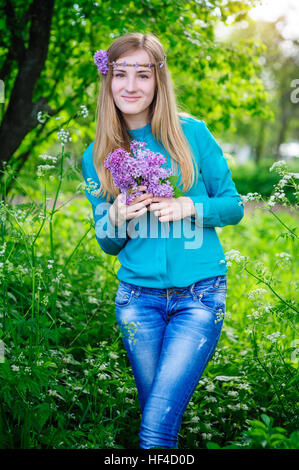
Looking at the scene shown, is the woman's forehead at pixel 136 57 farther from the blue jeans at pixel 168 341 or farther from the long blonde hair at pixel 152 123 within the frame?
the blue jeans at pixel 168 341

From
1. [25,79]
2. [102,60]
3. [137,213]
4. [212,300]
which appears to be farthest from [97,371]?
[25,79]

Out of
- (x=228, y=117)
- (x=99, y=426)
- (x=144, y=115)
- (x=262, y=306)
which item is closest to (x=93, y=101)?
(x=228, y=117)

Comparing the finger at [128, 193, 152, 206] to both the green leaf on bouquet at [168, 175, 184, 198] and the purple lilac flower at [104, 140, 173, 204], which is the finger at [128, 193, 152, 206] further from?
the green leaf on bouquet at [168, 175, 184, 198]

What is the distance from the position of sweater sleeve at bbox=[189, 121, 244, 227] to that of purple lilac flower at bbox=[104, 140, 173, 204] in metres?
0.26

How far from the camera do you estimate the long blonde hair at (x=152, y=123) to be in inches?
94.7

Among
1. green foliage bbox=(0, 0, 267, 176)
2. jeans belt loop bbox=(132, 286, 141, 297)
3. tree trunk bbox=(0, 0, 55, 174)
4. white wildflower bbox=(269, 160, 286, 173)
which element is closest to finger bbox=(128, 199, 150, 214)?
jeans belt loop bbox=(132, 286, 141, 297)

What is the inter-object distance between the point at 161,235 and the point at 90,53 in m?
2.34

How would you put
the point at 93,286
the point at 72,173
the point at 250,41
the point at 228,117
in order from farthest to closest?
1. the point at 228,117
2. the point at 250,41
3. the point at 93,286
4. the point at 72,173

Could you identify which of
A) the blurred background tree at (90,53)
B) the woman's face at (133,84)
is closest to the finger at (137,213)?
the woman's face at (133,84)

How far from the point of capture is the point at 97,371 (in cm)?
233

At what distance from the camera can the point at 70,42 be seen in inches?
184

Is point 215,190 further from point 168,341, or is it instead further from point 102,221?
point 168,341
